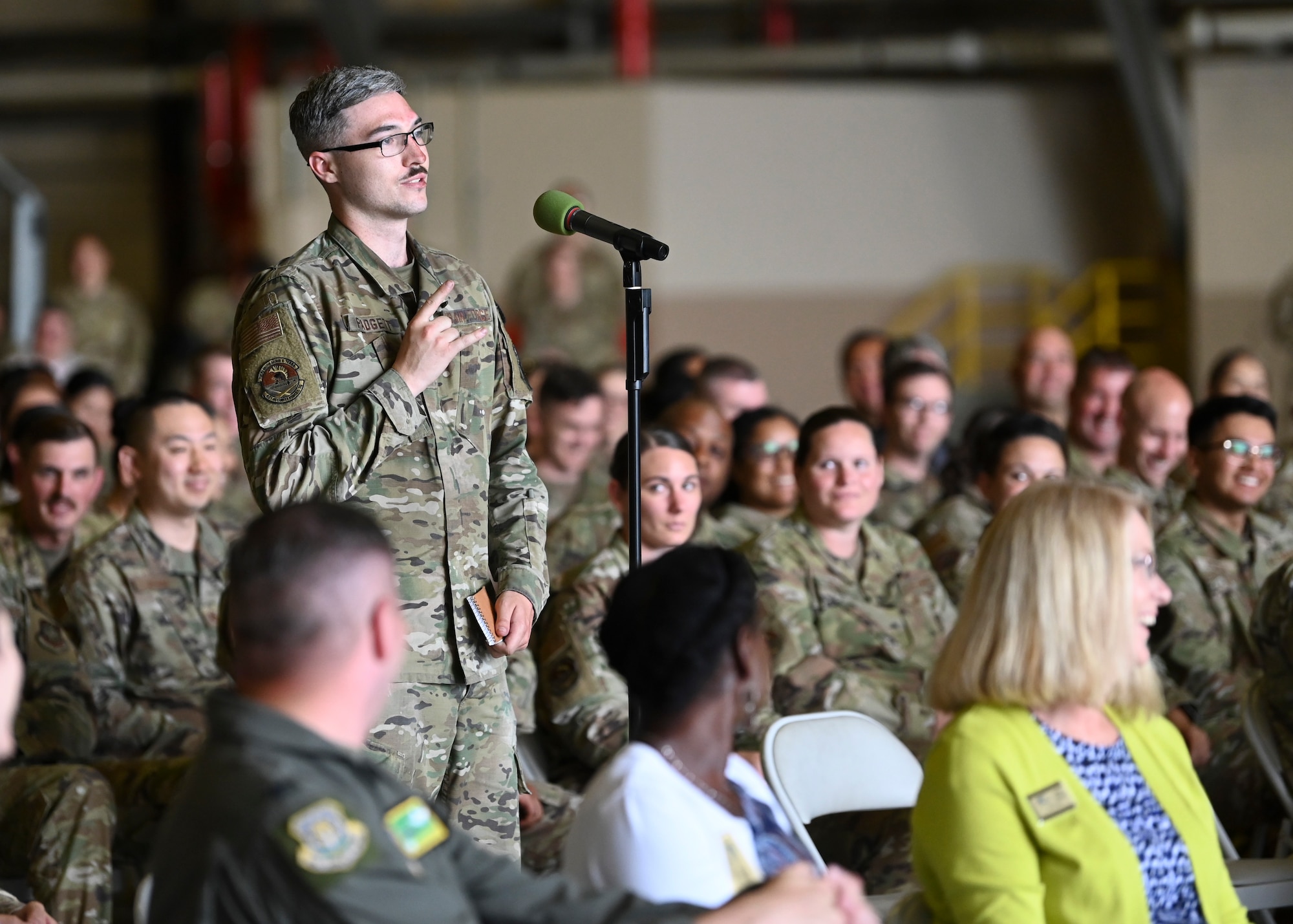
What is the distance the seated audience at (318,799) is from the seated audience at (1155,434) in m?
3.64

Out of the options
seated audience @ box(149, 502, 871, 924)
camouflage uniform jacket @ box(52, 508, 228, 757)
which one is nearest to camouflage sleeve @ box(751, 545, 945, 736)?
camouflage uniform jacket @ box(52, 508, 228, 757)

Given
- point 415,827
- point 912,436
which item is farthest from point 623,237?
point 912,436

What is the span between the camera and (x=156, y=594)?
3799 millimetres

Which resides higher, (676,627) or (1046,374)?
(1046,374)

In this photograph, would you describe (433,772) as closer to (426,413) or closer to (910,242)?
(426,413)

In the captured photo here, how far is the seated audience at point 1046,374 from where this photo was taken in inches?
244

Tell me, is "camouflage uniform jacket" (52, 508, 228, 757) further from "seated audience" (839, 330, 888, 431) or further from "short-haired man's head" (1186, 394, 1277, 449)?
"seated audience" (839, 330, 888, 431)

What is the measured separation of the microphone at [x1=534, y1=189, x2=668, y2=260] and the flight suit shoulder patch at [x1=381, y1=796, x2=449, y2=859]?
949 millimetres

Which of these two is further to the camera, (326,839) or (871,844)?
(871,844)

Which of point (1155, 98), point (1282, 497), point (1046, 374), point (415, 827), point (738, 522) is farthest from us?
point (1155, 98)

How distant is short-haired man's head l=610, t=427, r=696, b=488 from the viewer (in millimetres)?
3795

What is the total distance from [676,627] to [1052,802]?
60 centimetres

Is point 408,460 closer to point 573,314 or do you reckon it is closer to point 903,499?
point 903,499

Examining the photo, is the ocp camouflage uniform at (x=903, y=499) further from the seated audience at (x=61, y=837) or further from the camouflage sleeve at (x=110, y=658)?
the seated audience at (x=61, y=837)
